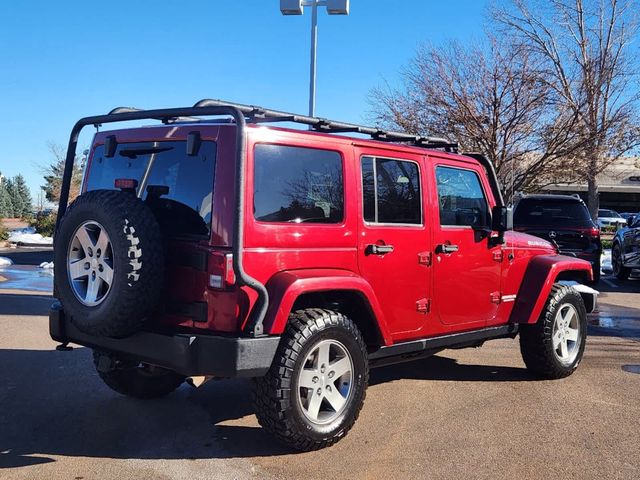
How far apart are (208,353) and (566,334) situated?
3853mm

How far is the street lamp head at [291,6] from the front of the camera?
11430 millimetres

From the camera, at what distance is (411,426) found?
4445mm

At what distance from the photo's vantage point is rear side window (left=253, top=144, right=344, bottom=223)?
377cm

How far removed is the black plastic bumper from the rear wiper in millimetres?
1192

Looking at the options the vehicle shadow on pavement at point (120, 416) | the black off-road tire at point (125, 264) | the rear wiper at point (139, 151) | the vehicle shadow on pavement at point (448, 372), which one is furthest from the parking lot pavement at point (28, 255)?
the black off-road tire at point (125, 264)

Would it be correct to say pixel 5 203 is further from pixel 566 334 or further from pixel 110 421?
pixel 566 334

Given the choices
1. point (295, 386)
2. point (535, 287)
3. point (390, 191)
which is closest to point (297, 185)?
point (390, 191)

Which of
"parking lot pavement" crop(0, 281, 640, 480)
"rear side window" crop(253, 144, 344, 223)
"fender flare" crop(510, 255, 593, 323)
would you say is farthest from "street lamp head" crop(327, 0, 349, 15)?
"rear side window" crop(253, 144, 344, 223)

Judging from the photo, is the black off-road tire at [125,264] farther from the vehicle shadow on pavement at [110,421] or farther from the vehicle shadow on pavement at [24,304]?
the vehicle shadow on pavement at [24,304]

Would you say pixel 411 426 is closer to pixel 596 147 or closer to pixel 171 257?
pixel 171 257

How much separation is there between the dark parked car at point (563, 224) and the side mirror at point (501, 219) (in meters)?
5.69

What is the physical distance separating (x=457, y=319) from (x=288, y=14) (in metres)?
8.36

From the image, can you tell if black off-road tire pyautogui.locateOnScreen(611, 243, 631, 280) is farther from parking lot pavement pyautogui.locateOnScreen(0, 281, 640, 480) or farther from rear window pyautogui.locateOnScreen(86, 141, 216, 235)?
rear window pyautogui.locateOnScreen(86, 141, 216, 235)

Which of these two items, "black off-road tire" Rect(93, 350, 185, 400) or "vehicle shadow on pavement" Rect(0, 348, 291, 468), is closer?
"vehicle shadow on pavement" Rect(0, 348, 291, 468)
